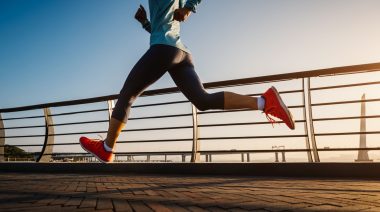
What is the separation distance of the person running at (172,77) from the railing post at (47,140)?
3512 mm

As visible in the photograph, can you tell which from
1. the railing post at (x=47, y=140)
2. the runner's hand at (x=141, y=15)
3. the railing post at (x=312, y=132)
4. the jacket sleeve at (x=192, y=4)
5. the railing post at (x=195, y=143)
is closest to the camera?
the jacket sleeve at (x=192, y=4)

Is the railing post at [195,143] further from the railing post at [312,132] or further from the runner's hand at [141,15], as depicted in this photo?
the runner's hand at [141,15]

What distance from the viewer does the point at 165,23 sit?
2.76m

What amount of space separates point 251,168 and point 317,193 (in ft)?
6.36

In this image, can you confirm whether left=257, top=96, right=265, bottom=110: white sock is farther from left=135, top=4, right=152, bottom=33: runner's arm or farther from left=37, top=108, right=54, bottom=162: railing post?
left=37, top=108, right=54, bottom=162: railing post

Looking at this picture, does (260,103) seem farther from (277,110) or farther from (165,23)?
(165,23)

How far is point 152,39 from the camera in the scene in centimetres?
275

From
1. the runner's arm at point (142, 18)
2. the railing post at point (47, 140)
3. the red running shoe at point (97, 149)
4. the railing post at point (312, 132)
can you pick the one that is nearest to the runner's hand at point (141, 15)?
the runner's arm at point (142, 18)

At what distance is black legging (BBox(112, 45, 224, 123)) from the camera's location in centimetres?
268

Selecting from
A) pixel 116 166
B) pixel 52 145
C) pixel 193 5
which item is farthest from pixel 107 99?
pixel 193 5

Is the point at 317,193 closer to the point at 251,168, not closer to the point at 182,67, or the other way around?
the point at 182,67

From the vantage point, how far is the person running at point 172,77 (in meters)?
2.69

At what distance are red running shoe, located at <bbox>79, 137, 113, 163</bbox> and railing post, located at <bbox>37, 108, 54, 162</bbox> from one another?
3.39 meters

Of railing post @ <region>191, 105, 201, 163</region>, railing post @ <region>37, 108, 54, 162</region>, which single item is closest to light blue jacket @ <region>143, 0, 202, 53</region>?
railing post @ <region>191, 105, 201, 163</region>
